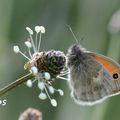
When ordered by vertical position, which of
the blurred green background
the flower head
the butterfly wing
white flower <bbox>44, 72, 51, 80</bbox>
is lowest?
white flower <bbox>44, 72, 51, 80</bbox>

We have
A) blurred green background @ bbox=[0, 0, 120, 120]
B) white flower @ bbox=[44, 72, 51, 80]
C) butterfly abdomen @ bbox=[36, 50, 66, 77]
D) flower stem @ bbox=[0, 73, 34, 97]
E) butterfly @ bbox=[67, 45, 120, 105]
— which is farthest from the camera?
blurred green background @ bbox=[0, 0, 120, 120]

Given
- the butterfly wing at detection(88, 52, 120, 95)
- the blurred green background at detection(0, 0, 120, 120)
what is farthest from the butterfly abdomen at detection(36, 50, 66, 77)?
the blurred green background at detection(0, 0, 120, 120)

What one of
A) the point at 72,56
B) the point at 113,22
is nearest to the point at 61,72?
the point at 72,56

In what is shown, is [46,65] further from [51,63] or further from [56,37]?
[56,37]

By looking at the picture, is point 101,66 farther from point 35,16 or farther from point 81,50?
point 35,16

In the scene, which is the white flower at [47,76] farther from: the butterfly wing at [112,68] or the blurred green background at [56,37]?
the blurred green background at [56,37]

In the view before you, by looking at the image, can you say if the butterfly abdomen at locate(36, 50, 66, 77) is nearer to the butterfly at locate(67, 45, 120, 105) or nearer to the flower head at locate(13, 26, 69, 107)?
the flower head at locate(13, 26, 69, 107)

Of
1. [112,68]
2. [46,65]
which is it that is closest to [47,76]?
[46,65]
